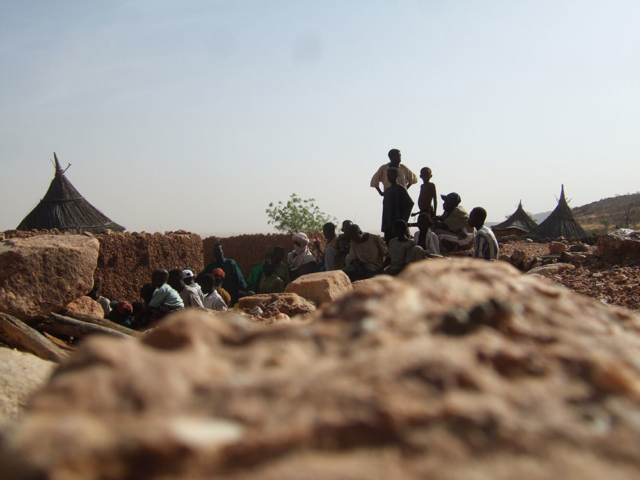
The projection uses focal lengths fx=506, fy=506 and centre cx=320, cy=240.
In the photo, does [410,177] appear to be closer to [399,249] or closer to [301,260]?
[399,249]

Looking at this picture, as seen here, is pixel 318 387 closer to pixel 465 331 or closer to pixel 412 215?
pixel 465 331

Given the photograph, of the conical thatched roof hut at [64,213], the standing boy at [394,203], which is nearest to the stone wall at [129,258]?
the conical thatched roof hut at [64,213]

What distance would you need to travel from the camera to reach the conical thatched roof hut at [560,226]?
760 inches

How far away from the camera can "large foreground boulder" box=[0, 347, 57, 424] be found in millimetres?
3039

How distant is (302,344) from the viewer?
1.01 meters

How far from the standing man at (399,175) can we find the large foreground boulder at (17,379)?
5.85 meters

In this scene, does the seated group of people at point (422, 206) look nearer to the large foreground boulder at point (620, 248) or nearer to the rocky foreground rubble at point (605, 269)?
the rocky foreground rubble at point (605, 269)

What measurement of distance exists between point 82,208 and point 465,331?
568 inches

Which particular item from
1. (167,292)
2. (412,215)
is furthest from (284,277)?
(167,292)

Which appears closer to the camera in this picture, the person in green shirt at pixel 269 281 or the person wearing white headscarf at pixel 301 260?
the person in green shirt at pixel 269 281

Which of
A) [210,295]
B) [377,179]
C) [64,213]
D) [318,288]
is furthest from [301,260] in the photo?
[64,213]

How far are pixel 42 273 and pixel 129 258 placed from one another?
4.53m

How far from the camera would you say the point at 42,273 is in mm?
4469

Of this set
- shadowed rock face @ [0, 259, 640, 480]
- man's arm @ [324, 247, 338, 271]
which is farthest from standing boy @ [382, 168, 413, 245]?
shadowed rock face @ [0, 259, 640, 480]
